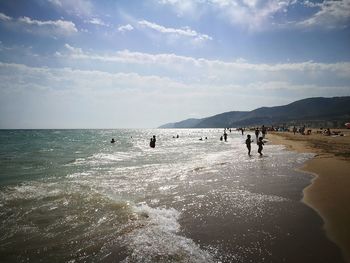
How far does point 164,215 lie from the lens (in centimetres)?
838

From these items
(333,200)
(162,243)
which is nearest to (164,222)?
(162,243)

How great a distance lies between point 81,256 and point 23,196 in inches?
270

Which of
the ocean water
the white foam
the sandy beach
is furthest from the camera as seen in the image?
the sandy beach

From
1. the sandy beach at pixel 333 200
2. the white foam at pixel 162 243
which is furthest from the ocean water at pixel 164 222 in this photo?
the sandy beach at pixel 333 200

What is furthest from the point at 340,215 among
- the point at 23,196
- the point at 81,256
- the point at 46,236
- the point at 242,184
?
the point at 23,196

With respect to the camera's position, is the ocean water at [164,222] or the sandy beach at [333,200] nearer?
the ocean water at [164,222]

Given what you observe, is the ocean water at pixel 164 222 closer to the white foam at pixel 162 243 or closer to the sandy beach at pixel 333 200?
the white foam at pixel 162 243

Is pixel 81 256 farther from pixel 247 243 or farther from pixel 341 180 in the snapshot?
pixel 341 180

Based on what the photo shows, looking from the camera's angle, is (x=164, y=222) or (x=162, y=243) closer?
(x=162, y=243)

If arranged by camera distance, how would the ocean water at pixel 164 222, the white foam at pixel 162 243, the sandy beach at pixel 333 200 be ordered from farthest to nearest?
the sandy beach at pixel 333 200 < the ocean water at pixel 164 222 < the white foam at pixel 162 243

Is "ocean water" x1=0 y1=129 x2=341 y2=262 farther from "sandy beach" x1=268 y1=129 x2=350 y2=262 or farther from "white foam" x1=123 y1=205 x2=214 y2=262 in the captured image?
"sandy beach" x1=268 y1=129 x2=350 y2=262

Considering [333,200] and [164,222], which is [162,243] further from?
[333,200]

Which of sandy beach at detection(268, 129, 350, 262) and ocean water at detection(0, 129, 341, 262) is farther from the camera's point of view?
sandy beach at detection(268, 129, 350, 262)

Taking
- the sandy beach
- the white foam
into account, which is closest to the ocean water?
the white foam
